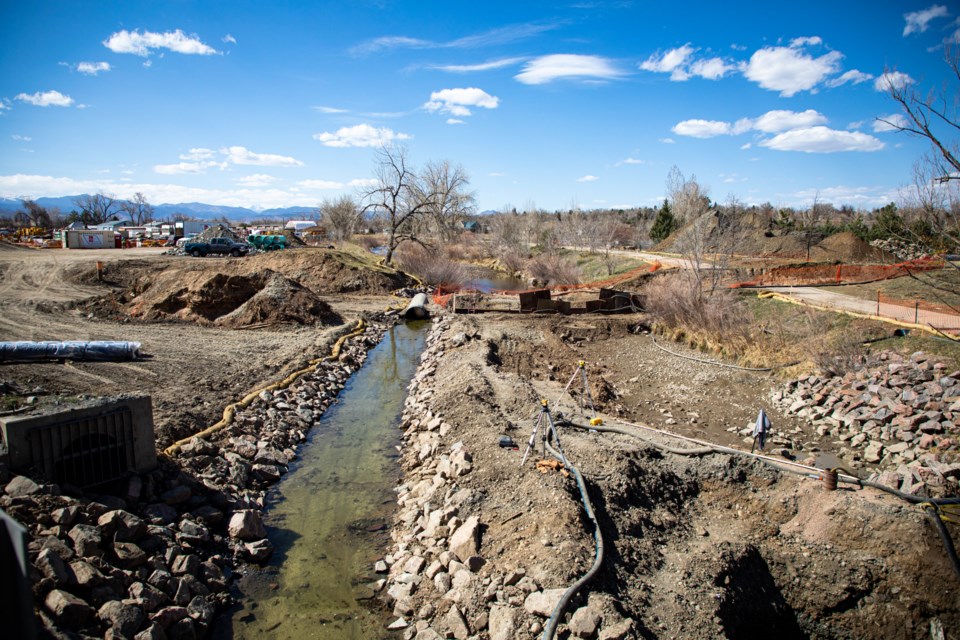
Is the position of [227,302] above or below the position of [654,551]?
above

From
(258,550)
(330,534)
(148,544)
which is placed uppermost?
(148,544)

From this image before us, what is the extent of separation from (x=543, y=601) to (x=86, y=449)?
19.4 feet

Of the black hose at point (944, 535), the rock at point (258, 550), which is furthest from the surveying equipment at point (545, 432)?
the black hose at point (944, 535)

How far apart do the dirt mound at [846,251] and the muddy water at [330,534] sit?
33345 millimetres

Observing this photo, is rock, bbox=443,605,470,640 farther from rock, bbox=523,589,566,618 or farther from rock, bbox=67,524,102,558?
rock, bbox=67,524,102,558

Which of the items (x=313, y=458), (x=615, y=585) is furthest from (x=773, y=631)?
(x=313, y=458)

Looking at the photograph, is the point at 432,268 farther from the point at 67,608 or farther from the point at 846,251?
the point at 67,608

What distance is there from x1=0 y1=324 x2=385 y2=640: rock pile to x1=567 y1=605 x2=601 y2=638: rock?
3.93m

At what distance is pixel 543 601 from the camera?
18.4 ft

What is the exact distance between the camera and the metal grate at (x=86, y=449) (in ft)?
22.1

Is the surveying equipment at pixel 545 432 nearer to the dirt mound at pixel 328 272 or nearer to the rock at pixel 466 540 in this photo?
the rock at pixel 466 540

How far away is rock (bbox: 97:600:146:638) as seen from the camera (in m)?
5.26

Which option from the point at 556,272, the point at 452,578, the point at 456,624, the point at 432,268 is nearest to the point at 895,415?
the point at 452,578

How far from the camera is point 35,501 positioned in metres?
6.14
